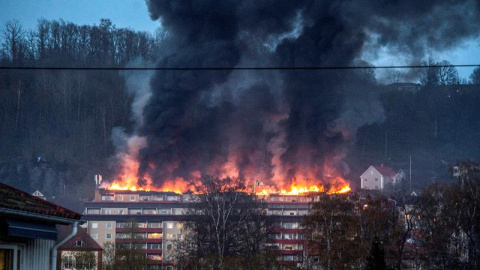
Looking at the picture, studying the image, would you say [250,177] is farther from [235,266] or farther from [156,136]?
[235,266]

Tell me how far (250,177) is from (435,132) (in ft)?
132

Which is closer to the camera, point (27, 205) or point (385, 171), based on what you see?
point (27, 205)

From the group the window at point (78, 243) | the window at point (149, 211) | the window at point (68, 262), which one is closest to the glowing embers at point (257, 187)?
the window at point (149, 211)

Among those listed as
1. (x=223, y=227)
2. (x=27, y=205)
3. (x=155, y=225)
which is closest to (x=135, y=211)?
(x=155, y=225)

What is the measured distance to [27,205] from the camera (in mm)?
12445

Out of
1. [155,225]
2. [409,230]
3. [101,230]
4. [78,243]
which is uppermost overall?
[155,225]

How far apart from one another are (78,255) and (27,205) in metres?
44.5

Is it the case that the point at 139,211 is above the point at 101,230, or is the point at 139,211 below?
above

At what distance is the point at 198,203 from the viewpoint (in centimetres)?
7412

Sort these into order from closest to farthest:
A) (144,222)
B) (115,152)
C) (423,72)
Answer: (144,222) → (115,152) → (423,72)

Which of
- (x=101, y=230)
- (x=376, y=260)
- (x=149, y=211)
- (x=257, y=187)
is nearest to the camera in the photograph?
(x=376, y=260)

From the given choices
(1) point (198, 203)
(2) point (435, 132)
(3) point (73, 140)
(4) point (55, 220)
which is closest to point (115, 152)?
(3) point (73, 140)

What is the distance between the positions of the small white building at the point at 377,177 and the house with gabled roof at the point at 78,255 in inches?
2006

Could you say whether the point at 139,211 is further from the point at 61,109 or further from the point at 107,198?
the point at 61,109
